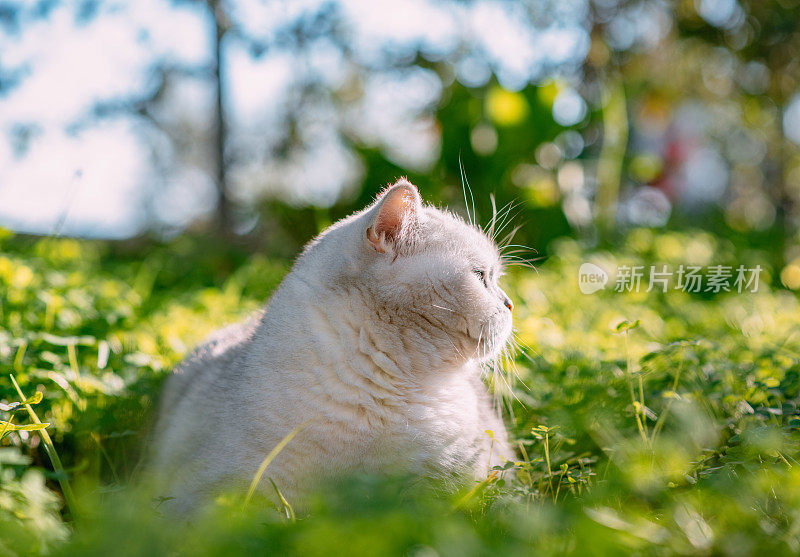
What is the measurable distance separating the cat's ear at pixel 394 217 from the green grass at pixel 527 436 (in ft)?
1.92

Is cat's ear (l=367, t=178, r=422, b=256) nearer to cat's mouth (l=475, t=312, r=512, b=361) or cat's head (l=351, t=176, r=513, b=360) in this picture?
cat's head (l=351, t=176, r=513, b=360)

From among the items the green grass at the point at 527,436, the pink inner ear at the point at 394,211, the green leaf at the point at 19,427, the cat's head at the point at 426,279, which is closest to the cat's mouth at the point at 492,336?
the cat's head at the point at 426,279

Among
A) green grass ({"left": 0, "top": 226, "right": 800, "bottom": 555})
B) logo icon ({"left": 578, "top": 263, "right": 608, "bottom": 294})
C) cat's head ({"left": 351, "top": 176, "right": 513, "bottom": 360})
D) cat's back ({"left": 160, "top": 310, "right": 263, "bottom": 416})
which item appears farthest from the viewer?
logo icon ({"left": 578, "top": 263, "right": 608, "bottom": 294})

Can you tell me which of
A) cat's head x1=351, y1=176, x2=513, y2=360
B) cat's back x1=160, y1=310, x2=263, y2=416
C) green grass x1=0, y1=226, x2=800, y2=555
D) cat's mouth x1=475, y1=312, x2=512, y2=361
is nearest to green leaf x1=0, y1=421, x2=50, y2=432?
green grass x1=0, y1=226, x2=800, y2=555

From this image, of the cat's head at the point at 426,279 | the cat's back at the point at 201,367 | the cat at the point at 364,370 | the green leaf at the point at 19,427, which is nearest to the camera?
the green leaf at the point at 19,427

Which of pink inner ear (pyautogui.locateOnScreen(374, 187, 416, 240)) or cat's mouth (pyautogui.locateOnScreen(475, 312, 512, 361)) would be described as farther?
cat's mouth (pyautogui.locateOnScreen(475, 312, 512, 361))

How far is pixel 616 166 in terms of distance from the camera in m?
5.19

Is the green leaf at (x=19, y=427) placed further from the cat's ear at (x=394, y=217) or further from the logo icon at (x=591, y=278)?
the logo icon at (x=591, y=278)

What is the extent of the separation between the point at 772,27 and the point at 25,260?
27.3ft

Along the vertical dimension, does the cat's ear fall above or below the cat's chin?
above

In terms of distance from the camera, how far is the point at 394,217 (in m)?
1.51

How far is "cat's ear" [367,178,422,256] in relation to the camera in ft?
4.82

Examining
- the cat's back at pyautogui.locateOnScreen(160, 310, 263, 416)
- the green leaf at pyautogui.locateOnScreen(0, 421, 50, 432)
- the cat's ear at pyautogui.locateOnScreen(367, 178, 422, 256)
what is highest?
the cat's ear at pyautogui.locateOnScreen(367, 178, 422, 256)

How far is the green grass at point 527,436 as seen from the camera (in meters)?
0.82
